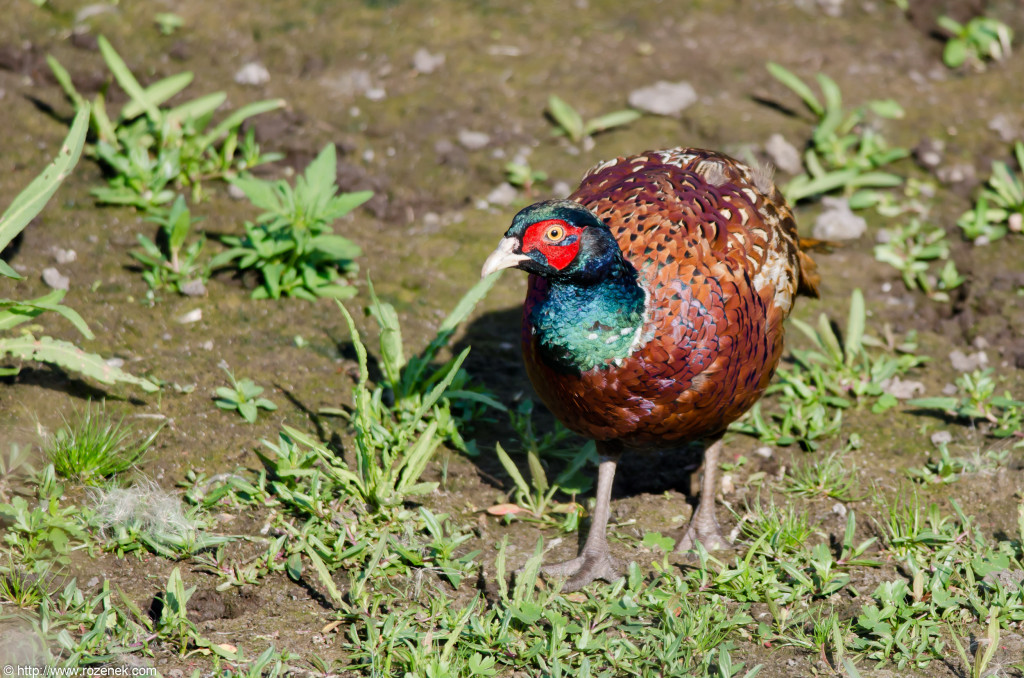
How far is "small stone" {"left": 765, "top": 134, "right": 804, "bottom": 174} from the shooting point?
5.69 meters

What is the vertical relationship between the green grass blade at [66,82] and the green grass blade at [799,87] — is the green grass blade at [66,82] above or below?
above

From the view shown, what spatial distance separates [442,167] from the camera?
5.56 metres

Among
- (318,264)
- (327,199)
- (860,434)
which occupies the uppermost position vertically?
(327,199)

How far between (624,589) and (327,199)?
2130mm

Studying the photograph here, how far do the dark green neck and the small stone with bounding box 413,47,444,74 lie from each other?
323 centimetres

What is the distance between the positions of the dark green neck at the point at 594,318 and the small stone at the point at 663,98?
2915 millimetres

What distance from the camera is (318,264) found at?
4.73 metres

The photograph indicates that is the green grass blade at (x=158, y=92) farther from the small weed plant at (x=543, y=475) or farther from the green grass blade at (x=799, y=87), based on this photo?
the green grass blade at (x=799, y=87)

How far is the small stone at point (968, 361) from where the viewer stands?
4617 mm

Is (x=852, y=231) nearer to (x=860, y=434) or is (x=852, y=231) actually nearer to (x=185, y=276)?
(x=860, y=434)

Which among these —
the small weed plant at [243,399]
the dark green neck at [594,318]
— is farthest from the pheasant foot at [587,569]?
the small weed plant at [243,399]

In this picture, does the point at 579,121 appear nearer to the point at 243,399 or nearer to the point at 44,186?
the point at 243,399

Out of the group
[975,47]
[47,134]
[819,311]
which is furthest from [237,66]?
[975,47]

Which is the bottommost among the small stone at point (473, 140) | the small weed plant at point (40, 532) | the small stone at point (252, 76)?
the small stone at point (473, 140)
